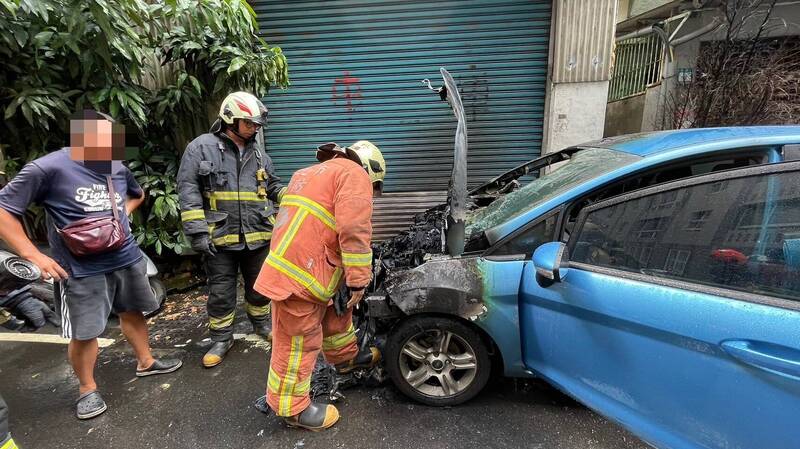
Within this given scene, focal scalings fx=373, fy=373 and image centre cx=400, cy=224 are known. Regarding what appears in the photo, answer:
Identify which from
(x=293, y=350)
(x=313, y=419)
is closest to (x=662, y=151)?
(x=293, y=350)

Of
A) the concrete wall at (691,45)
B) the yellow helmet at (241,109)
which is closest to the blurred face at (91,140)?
the yellow helmet at (241,109)

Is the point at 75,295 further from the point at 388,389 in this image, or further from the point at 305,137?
the point at 305,137

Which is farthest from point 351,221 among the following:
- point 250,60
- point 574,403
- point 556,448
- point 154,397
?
point 250,60

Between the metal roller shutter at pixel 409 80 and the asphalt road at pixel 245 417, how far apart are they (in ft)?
10.4

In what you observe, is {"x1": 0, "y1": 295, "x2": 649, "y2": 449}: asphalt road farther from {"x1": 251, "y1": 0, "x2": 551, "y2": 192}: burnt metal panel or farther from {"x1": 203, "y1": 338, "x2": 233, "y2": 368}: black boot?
{"x1": 251, "y1": 0, "x2": 551, "y2": 192}: burnt metal panel

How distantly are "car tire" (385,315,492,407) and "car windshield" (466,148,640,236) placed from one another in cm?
62

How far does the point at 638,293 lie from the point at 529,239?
64cm

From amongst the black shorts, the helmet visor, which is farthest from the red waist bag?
the helmet visor

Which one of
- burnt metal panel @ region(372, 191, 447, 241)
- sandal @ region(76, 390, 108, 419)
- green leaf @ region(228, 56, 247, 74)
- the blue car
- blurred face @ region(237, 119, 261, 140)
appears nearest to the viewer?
the blue car

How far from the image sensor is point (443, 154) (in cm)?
500

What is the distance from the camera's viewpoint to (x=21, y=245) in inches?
73.4

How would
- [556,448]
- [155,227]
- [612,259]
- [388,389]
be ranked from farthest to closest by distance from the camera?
[155,227] < [388,389] < [556,448] < [612,259]

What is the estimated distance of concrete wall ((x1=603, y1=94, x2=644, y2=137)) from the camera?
690cm

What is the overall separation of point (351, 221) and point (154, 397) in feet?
6.30
